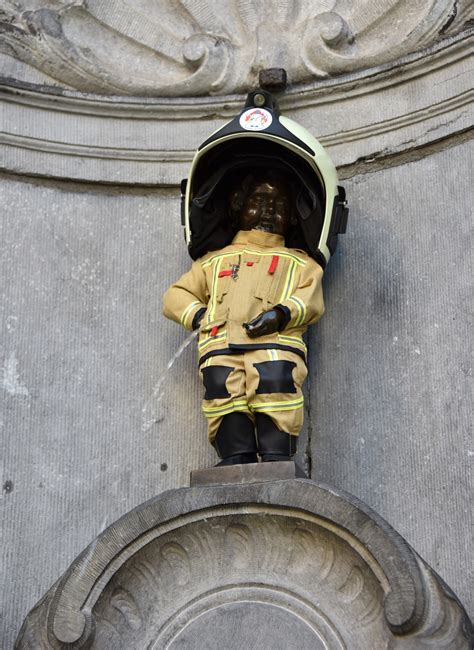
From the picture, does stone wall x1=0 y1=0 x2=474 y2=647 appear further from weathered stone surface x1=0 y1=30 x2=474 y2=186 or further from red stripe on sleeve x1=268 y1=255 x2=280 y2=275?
red stripe on sleeve x1=268 y1=255 x2=280 y2=275

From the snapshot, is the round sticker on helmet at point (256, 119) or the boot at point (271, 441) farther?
the round sticker on helmet at point (256, 119)

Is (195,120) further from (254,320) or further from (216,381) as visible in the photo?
(216,381)

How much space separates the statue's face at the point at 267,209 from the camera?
4820 mm

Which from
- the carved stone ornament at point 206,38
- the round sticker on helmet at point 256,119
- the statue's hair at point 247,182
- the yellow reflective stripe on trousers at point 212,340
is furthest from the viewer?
the carved stone ornament at point 206,38

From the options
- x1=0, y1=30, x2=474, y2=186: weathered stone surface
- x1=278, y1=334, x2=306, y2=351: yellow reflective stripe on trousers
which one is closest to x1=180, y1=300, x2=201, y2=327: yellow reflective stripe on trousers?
x1=278, y1=334, x2=306, y2=351: yellow reflective stripe on trousers

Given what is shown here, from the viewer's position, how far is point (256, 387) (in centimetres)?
434

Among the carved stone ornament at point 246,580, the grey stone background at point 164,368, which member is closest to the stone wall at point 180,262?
the grey stone background at point 164,368

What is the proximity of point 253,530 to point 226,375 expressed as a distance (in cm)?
60

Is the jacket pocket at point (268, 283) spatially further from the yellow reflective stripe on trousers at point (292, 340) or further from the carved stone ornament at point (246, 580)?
the carved stone ornament at point (246, 580)

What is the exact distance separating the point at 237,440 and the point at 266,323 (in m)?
0.42

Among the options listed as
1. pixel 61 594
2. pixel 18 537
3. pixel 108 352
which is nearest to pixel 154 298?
pixel 108 352

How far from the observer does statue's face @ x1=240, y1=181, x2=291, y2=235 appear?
482 centimetres

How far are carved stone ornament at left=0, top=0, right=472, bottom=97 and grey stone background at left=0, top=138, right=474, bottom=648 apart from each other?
58cm

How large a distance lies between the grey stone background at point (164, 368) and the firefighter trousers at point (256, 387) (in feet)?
1.29
